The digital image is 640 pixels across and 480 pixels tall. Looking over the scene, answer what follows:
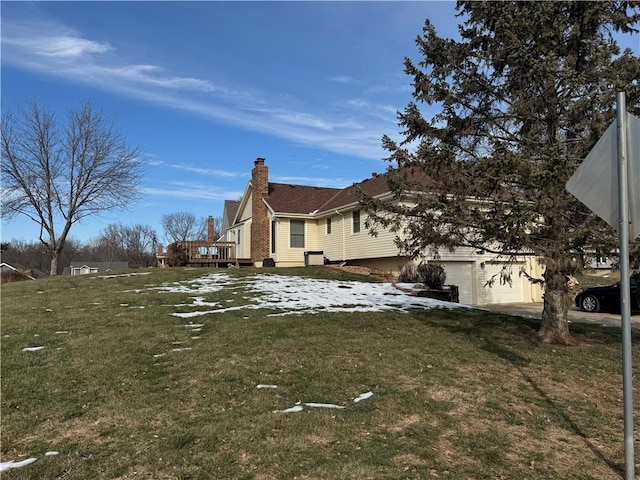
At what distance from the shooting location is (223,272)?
18.4 meters

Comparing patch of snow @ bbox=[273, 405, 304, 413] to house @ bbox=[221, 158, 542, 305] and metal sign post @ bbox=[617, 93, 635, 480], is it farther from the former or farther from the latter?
house @ bbox=[221, 158, 542, 305]

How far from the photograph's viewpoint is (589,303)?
16.5 meters

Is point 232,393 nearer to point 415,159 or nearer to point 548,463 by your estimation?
point 548,463

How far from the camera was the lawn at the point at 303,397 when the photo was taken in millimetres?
3676

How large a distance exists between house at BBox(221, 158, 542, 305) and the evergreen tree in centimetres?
905

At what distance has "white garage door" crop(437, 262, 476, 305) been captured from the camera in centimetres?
1912

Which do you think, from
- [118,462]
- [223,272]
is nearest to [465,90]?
[118,462]

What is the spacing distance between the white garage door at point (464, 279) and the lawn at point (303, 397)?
29.9ft

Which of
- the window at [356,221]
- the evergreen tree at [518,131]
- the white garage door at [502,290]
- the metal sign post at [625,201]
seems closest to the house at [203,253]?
the window at [356,221]

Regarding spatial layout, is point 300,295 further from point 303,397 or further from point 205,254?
point 205,254

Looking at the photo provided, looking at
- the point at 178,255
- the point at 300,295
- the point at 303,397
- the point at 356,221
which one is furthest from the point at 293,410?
the point at 178,255

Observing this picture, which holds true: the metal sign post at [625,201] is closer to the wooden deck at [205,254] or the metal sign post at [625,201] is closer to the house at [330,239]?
the house at [330,239]

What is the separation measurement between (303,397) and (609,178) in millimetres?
3614

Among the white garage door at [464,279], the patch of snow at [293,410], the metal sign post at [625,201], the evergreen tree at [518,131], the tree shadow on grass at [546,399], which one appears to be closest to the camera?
the metal sign post at [625,201]
